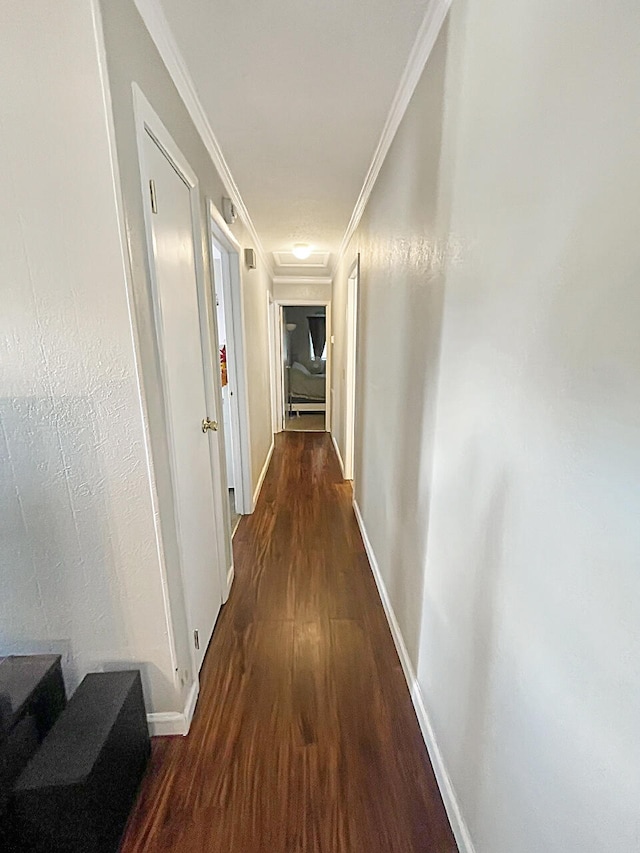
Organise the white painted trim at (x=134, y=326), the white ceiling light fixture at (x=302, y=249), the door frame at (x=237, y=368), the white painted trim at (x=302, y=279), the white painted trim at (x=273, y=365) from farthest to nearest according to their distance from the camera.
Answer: the white painted trim at (x=302, y=279)
the white painted trim at (x=273, y=365)
the white ceiling light fixture at (x=302, y=249)
the door frame at (x=237, y=368)
the white painted trim at (x=134, y=326)

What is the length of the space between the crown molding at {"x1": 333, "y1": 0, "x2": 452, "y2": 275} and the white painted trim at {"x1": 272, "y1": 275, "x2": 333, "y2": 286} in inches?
123

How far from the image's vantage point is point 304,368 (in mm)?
7914

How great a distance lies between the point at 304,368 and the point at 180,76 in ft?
21.2

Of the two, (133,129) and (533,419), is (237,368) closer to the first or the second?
(133,129)

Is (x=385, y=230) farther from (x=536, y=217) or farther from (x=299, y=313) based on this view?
(x=299, y=313)

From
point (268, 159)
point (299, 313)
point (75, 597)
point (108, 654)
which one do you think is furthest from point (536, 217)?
point (299, 313)

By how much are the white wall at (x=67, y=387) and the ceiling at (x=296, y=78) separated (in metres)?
0.52

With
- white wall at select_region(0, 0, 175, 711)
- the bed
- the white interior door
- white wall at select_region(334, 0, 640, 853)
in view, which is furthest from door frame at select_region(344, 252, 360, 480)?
the bed

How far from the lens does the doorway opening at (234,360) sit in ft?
9.03

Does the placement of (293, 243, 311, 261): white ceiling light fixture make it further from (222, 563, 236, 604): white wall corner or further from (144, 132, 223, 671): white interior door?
(222, 563, 236, 604): white wall corner

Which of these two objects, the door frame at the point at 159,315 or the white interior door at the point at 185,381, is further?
→ the white interior door at the point at 185,381

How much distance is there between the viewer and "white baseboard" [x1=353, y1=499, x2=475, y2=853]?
1131 mm

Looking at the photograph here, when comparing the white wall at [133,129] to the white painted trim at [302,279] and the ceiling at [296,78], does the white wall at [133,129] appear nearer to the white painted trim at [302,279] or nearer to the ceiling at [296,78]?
the ceiling at [296,78]

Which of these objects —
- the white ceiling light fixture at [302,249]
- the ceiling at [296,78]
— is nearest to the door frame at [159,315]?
the ceiling at [296,78]
